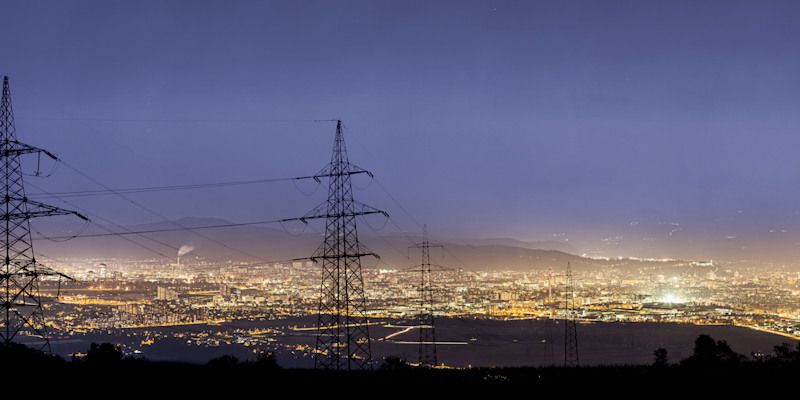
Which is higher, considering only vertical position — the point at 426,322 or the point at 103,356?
the point at 103,356

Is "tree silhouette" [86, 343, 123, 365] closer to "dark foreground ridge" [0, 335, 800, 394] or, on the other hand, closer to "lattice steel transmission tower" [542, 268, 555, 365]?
"dark foreground ridge" [0, 335, 800, 394]

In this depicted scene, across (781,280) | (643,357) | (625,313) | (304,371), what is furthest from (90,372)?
(781,280)

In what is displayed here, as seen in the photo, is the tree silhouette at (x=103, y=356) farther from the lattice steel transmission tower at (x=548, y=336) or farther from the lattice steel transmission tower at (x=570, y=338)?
the lattice steel transmission tower at (x=548, y=336)

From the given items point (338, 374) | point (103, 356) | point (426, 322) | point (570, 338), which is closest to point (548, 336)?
point (426, 322)

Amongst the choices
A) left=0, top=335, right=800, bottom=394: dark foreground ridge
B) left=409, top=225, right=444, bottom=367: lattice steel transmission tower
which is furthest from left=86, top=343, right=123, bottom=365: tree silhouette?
left=409, top=225, right=444, bottom=367: lattice steel transmission tower

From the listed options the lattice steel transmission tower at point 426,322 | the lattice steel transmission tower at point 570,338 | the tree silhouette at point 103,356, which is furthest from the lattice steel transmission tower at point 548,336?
the tree silhouette at point 103,356

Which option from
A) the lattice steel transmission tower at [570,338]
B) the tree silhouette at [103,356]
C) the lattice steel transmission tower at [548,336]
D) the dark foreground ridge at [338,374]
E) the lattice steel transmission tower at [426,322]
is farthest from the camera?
the lattice steel transmission tower at [548,336]

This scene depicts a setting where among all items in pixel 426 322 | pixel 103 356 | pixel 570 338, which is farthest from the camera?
pixel 426 322

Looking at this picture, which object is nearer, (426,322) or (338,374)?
(338,374)

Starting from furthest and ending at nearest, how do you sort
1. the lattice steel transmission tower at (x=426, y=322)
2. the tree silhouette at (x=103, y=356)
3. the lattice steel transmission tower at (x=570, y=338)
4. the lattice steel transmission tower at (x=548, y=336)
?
the lattice steel transmission tower at (x=548, y=336) → the lattice steel transmission tower at (x=570, y=338) → the lattice steel transmission tower at (x=426, y=322) → the tree silhouette at (x=103, y=356)

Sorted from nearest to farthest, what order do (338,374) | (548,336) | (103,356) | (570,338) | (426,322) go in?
(338,374) → (103,356) → (570,338) → (548,336) → (426,322)

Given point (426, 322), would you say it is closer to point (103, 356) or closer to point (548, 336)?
point (548, 336)
